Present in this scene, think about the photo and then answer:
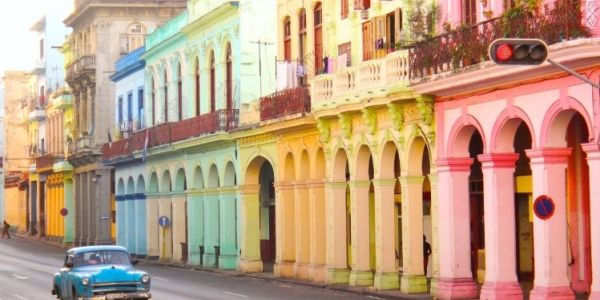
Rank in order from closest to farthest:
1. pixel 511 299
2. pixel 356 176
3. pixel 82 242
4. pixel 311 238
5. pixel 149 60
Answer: pixel 511 299
pixel 356 176
pixel 311 238
pixel 149 60
pixel 82 242

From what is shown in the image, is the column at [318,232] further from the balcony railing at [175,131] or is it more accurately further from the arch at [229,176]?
the arch at [229,176]

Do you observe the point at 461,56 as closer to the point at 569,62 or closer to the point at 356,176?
the point at 569,62

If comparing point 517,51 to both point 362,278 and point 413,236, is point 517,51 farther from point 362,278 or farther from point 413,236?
point 362,278

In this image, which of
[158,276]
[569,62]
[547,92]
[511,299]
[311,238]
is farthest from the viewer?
[158,276]

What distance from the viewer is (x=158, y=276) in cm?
4441

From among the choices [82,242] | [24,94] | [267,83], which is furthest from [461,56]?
[24,94]

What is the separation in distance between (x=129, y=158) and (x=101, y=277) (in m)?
32.4

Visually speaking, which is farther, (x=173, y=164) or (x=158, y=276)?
(x=173, y=164)

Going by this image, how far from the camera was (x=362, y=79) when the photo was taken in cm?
3341

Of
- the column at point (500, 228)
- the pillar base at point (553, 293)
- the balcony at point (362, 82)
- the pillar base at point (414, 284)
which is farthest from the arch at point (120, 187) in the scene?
the pillar base at point (553, 293)

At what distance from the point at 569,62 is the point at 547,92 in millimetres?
2124

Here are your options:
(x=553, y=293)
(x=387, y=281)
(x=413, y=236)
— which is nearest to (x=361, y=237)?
(x=387, y=281)

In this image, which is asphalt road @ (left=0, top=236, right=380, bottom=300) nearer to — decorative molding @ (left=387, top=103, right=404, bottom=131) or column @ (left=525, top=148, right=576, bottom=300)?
decorative molding @ (left=387, top=103, right=404, bottom=131)

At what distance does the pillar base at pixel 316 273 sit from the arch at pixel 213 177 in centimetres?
1118
